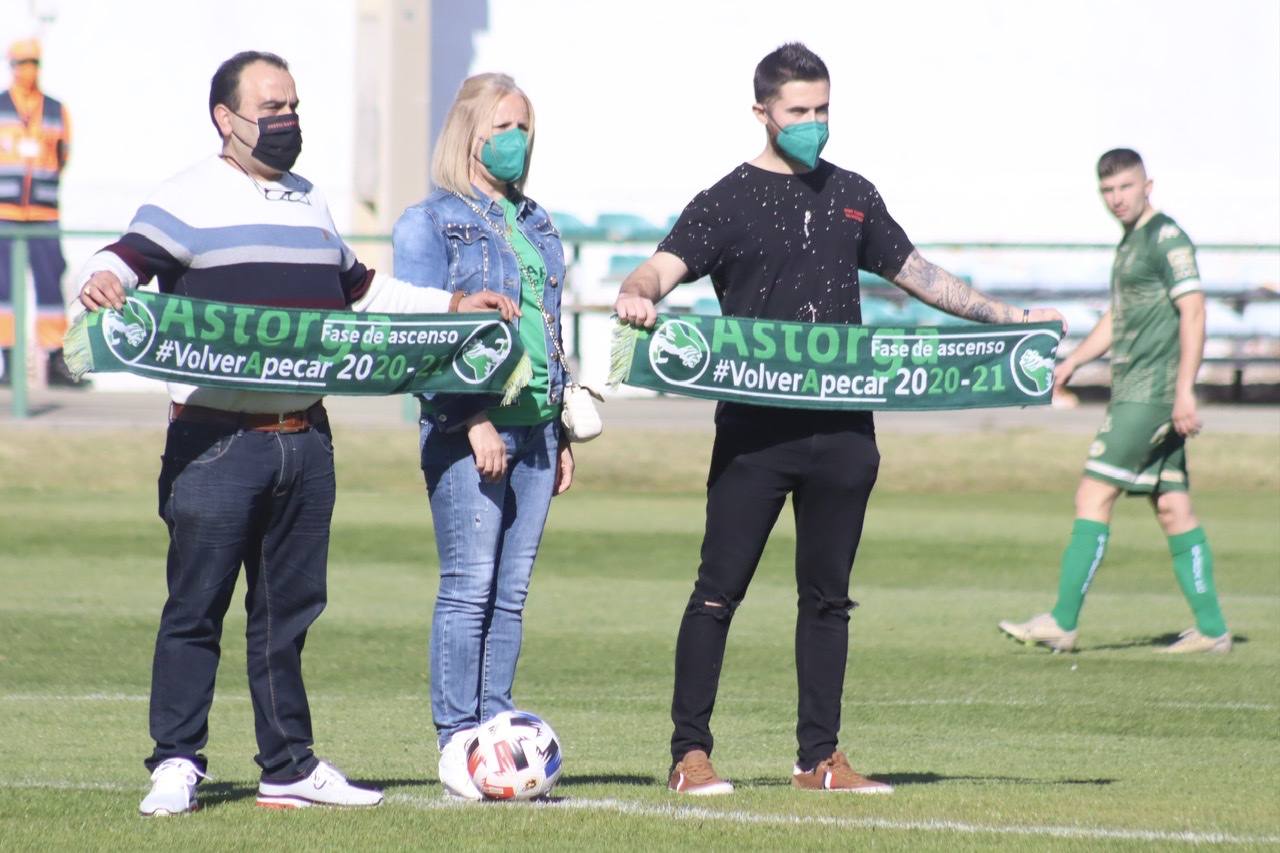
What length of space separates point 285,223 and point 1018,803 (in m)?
2.47

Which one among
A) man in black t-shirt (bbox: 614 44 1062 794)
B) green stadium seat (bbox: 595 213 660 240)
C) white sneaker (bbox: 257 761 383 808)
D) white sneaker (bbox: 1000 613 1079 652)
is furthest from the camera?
green stadium seat (bbox: 595 213 660 240)

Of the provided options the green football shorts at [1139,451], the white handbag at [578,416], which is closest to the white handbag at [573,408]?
the white handbag at [578,416]

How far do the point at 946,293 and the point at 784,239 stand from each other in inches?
24.4

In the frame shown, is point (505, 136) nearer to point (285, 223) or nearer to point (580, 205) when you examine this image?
point (285, 223)

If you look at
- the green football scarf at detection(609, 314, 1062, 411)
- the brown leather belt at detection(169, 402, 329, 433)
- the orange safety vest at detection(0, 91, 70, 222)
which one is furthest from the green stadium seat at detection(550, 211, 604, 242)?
the brown leather belt at detection(169, 402, 329, 433)

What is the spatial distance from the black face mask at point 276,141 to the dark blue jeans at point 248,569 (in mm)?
698

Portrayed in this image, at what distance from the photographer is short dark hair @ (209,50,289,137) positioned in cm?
528

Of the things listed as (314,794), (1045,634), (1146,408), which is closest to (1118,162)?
(1146,408)

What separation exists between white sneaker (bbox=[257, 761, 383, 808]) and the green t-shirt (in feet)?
3.43

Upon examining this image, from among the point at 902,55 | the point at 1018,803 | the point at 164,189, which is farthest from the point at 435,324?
the point at 902,55

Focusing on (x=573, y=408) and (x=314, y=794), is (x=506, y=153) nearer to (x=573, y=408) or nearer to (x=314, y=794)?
(x=573, y=408)

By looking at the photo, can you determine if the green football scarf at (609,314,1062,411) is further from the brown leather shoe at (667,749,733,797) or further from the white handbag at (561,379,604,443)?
the brown leather shoe at (667,749,733,797)

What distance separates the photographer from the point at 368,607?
34.3 feet

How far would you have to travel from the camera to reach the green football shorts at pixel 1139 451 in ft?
29.5
